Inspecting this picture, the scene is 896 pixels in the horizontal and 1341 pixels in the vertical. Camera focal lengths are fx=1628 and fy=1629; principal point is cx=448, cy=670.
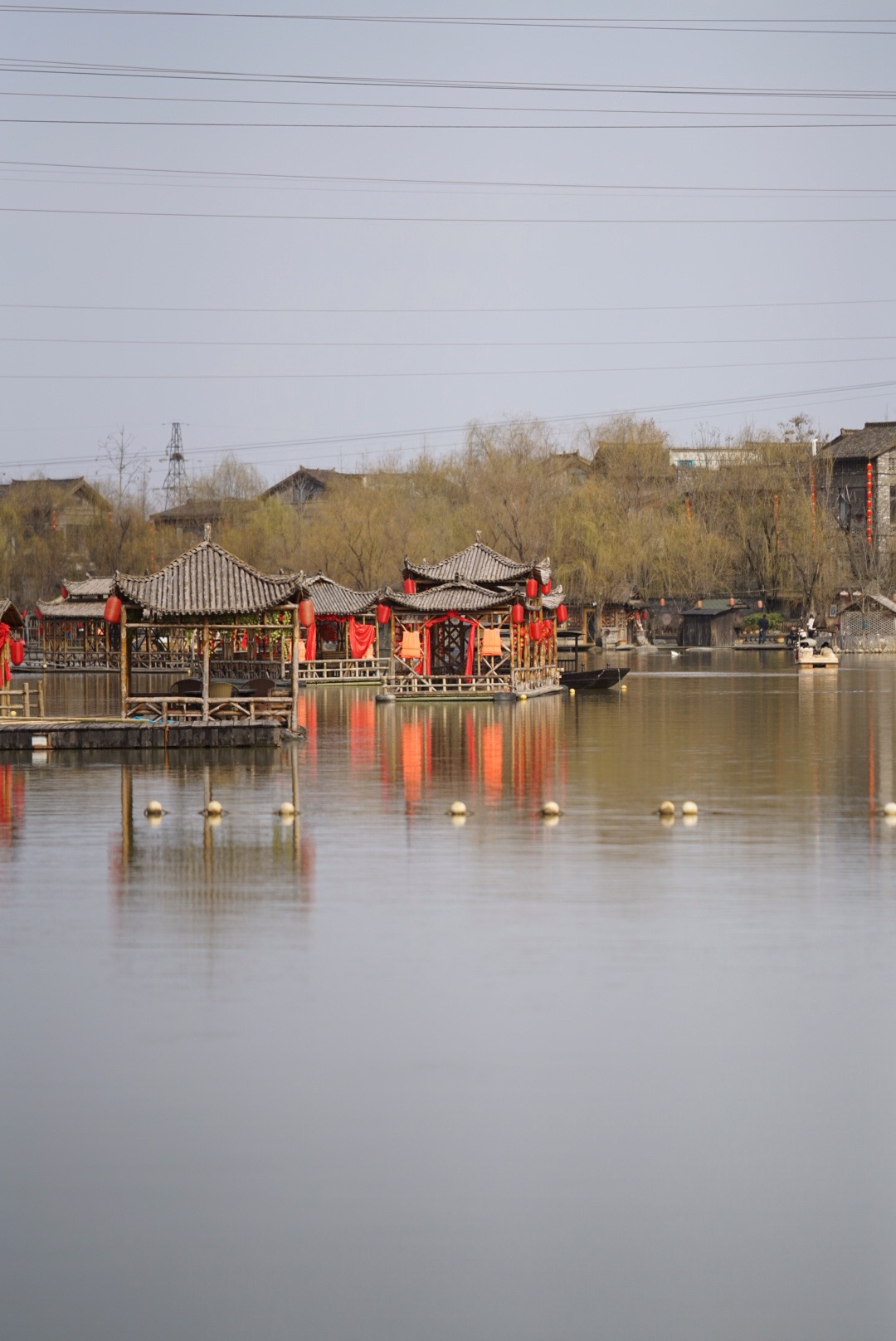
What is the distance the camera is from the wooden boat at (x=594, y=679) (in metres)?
40.3

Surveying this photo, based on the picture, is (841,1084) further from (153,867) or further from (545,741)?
(545,741)

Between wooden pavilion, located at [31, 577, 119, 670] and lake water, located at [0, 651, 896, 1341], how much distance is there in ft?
134

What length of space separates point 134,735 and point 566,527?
4781 centimetres

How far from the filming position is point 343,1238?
6207 mm

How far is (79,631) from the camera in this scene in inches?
2388

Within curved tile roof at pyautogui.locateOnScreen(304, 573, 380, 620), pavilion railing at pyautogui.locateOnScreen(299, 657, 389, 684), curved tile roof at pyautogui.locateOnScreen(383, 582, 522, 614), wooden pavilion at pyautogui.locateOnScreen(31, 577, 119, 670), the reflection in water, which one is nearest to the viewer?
the reflection in water

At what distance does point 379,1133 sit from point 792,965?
378cm

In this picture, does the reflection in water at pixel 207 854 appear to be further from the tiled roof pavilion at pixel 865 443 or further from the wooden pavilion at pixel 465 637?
the tiled roof pavilion at pixel 865 443

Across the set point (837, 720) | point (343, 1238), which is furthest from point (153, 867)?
point (837, 720)

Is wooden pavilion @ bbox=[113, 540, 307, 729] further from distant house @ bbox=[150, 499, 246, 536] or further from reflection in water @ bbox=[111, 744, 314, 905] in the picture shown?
distant house @ bbox=[150, 499, 246, 536]

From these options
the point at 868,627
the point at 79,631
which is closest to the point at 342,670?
the point at 79,631

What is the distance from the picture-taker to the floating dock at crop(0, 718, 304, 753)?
80.2ft

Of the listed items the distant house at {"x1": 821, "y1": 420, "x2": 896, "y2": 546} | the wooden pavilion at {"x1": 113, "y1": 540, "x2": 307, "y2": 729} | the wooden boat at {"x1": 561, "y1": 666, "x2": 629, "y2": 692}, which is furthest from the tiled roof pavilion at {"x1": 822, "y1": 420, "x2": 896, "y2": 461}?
the wooden pavilion at {"x1": 113, "y1": 540, "x2": 307, "y2": 729}

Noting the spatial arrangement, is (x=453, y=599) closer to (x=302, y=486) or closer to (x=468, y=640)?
(x=468, y=640)
